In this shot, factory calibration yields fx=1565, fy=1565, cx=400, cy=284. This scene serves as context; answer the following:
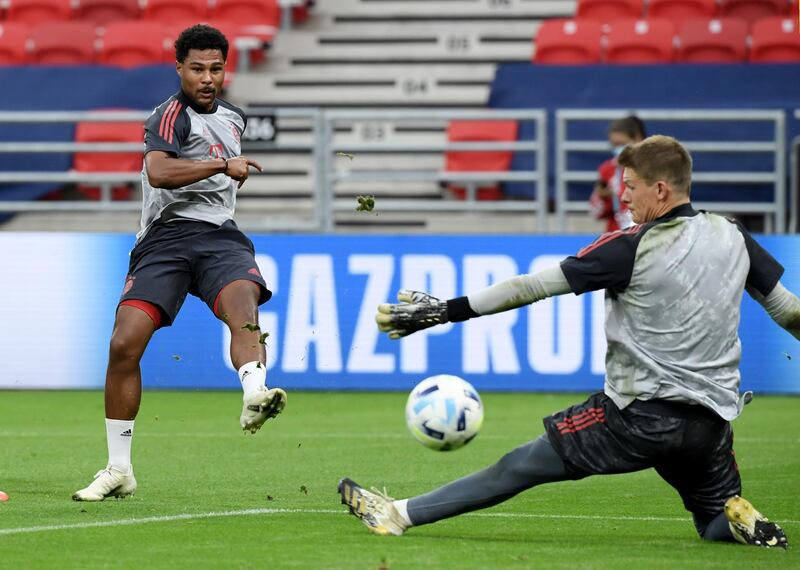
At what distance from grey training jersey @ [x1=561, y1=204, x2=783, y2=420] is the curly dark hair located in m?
2.71

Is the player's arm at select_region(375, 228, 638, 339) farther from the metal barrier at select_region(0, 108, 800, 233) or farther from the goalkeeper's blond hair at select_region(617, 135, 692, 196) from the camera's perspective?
the metal barrier at select_region(0, 108, 800, 233)

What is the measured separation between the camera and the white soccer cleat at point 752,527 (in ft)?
20.8

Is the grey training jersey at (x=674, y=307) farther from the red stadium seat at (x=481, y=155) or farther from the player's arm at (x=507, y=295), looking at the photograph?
the red stadium seat at (x=481, y=155)

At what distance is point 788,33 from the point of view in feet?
60.1

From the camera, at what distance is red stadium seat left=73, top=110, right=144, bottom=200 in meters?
17.0

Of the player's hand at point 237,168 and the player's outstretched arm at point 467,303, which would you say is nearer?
the player's outstretched arm at point 467,303

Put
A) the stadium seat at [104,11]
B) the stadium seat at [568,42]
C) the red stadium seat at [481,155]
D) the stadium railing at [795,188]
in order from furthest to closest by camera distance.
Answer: the stadium seat at [104,11]
the stadium seat at [568,42]
the red stadium seat at [481,155]
the stadium railing at [795,188]

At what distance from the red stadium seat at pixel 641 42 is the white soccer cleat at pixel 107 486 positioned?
12.2 metres

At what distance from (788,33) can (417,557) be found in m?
13.7

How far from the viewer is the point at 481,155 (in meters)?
17.0

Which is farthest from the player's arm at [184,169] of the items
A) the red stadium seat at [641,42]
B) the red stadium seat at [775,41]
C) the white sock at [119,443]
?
the red stadium seat at [775,41]

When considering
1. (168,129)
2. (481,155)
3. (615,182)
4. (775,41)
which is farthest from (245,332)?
(775,41)

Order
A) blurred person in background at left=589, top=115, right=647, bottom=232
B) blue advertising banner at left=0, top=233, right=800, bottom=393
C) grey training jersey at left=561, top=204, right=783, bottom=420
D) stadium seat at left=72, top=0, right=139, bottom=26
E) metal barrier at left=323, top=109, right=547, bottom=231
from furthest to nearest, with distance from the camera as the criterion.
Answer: stadium seat at left=72, top=0, right=139, bottom=26, metal barrier at left=323, top=109, right=547, bottom=231, blue advertising banner at left=0, top=233, right=800, bottom=393, blurred person in background at left=589, top=115, right=647, bottom=232, grey training jersey at left=561, top=204, right=783, bottom=420

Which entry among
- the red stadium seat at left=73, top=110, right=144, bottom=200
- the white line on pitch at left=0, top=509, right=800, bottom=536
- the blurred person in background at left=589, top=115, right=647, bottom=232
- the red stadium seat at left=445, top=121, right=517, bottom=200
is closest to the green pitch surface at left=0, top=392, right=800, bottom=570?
the white line on pitch at left=0, top=509, right=800, bottom=536
